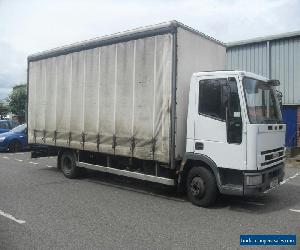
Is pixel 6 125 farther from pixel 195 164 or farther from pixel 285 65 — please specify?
pixel 195 164

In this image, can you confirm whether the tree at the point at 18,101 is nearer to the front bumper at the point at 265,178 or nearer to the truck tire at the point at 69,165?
the truck tire at the point at 69,165

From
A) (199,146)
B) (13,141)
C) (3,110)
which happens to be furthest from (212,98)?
(3,110)

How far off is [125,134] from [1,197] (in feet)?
10.0

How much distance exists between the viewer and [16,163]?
1390cm

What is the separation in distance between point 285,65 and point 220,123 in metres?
11.1

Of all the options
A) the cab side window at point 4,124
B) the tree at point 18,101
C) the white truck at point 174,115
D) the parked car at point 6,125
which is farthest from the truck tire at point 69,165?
the tree at point 18,101

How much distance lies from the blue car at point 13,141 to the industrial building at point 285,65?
11.8 metres

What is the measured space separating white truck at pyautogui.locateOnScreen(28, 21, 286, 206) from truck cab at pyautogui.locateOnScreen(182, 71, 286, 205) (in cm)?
2

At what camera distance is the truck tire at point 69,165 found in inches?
404

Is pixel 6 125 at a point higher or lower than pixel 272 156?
higher

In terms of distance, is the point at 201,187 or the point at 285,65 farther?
the point at 285,65

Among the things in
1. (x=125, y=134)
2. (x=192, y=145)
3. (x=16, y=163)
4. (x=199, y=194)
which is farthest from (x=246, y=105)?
(x=16, y=163)

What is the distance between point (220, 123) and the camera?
6.89 meters

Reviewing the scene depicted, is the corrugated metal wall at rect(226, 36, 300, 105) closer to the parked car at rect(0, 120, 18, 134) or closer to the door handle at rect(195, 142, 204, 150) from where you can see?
the door handle at rect(195, 142, 204, 150)
